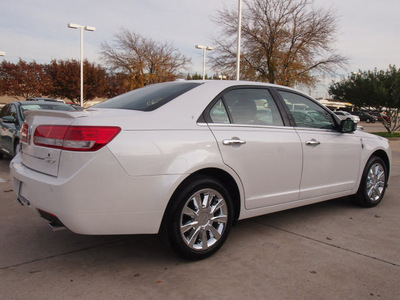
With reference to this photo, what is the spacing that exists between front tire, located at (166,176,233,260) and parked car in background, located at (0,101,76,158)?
496cm

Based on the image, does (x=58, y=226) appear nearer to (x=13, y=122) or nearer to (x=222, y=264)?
(x=222, y=264)

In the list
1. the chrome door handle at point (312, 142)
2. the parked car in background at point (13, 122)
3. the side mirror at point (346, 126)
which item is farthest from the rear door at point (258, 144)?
the parked car in background at point (13, 122)

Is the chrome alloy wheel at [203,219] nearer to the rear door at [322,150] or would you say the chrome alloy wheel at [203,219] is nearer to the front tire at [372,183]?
the rear door at [322,150]

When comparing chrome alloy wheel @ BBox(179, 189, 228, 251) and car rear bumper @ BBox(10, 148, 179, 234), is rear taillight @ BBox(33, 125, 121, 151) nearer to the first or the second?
car rear bumper @ BBox(10, 148, 179, 234)

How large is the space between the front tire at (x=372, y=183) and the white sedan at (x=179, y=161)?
852 mm

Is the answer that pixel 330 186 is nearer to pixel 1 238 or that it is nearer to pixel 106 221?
pixel 106 221

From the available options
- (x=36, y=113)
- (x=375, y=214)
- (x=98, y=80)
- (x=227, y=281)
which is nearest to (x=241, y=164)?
(x=227, y=281)

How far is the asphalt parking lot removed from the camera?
2686 millimetres

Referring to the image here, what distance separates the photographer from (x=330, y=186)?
14.2ft

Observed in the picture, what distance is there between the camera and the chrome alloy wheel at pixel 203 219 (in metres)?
3.07

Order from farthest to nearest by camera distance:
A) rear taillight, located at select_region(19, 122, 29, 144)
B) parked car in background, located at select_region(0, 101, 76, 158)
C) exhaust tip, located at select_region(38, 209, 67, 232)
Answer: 1. parked car in background, located at select_region(0, 101, 76, 158)
2. rear taillight, located at select_region(19, 122, 29, 144)
3. exhaust tip, located at select_region(38, 209, 67, 232)

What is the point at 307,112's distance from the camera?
427cm

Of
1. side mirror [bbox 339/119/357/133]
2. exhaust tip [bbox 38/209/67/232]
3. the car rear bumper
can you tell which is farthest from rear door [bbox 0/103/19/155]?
side mirror [bbox 339/119/357/133]

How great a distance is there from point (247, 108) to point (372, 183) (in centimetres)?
245
